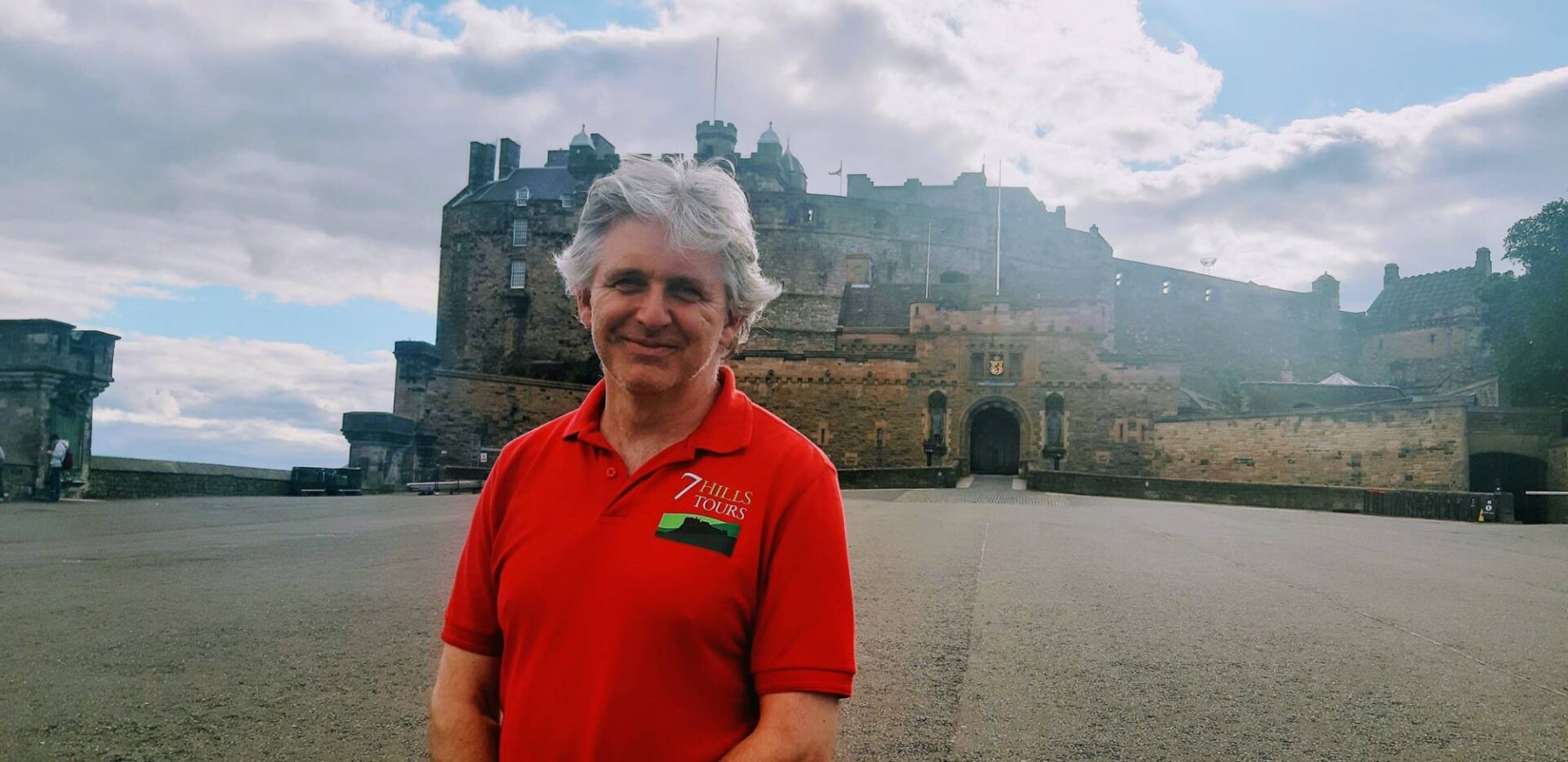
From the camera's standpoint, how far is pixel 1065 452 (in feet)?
109

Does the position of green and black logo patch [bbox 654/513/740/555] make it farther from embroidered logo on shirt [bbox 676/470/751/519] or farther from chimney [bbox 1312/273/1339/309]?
chimney [bbox 1312/273/1339/309]

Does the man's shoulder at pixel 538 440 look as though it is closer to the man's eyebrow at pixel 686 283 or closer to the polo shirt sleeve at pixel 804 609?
the man's eyebrow at pixel 686 283

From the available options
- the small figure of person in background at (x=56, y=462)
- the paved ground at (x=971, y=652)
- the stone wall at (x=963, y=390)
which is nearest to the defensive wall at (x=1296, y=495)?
the stone wall at (x=963, y=390)

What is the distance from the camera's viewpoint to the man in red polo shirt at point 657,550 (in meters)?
1.81

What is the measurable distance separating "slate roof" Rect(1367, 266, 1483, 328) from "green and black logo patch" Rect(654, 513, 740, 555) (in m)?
56.2

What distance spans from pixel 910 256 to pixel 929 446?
57.8 ft

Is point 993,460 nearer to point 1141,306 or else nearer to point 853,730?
point 1141,306

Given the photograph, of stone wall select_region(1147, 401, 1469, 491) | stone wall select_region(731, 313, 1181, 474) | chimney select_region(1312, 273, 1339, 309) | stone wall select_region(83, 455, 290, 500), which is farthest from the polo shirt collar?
chimney select_region(1312, 273, 1339, 309)

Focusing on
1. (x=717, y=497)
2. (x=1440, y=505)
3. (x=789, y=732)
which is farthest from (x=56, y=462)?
(x=1440, y=505)

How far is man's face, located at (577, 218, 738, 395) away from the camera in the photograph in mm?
2012

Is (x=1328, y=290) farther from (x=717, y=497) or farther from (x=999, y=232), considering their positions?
(x=717, y=497)

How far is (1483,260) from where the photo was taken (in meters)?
52.9

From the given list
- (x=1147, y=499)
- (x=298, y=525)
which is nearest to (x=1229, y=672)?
(x=298, y=525)

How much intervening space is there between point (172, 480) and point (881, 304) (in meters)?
26.7
